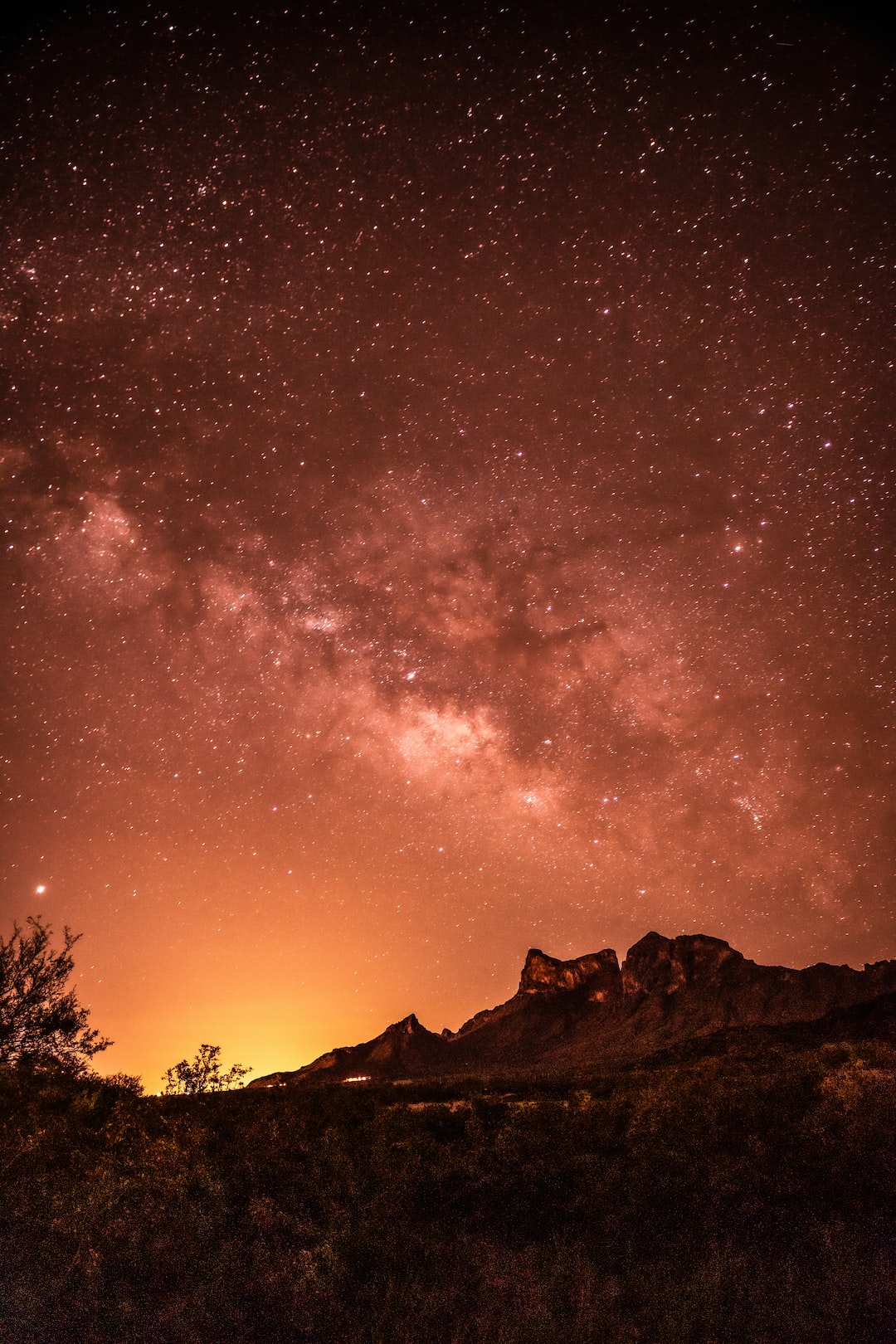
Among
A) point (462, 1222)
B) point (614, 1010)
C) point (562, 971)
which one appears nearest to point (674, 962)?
point (614, 1010)

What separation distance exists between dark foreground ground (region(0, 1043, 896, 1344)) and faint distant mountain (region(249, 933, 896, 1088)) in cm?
8326

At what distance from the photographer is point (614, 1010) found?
135250 mm

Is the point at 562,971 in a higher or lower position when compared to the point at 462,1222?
lower

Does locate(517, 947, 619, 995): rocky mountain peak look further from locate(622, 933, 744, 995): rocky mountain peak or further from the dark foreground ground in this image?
the dark foreground ground

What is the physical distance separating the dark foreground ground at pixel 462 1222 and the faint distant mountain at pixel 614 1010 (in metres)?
83.3

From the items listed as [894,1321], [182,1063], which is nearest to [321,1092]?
[182,1063]

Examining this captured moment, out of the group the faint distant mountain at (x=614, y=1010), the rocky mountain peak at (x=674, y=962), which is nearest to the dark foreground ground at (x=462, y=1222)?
the faint distant mountain at (x=614, y=1010)

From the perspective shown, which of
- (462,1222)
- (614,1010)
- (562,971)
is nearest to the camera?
(462,1222)

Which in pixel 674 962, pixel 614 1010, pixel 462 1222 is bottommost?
pixel 614 1010

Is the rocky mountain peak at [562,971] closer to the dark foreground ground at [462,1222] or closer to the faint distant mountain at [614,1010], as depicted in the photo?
the faint distant mountain at [614,1010]

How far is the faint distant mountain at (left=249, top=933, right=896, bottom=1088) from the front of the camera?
10942 centimetres

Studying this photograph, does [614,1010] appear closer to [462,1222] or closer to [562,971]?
[562,971]

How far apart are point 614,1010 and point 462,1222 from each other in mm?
144271

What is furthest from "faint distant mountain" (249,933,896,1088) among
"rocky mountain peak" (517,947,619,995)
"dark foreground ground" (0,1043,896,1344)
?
"dark foreground ground" (0,1043,896,1344)
